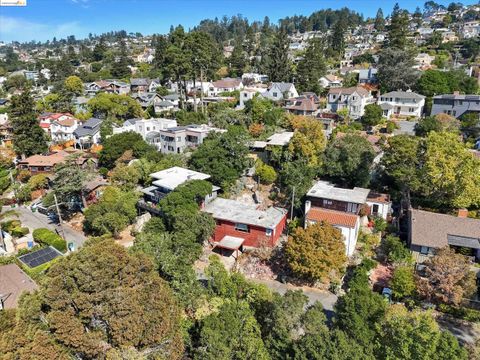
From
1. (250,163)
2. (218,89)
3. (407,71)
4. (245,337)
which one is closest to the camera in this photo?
(245,337)

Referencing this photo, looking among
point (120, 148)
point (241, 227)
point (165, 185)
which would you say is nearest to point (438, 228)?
point (241, 227)

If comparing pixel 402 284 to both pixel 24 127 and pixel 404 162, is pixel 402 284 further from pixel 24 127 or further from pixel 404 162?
pixel 24 127

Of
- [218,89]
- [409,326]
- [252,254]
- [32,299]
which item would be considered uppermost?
[218,89]

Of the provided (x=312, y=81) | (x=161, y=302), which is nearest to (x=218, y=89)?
(x=312, y=81)

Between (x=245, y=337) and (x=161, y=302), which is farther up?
(x=161, y=302)

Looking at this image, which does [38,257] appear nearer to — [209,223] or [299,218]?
[209,223]

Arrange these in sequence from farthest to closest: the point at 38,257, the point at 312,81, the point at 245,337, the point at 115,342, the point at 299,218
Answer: the point at 312,81 < the point at 299,218 < the point at 38,257 < the point at 245,337 < the point at 115,342

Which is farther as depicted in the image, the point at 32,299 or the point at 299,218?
the point at 299,218
